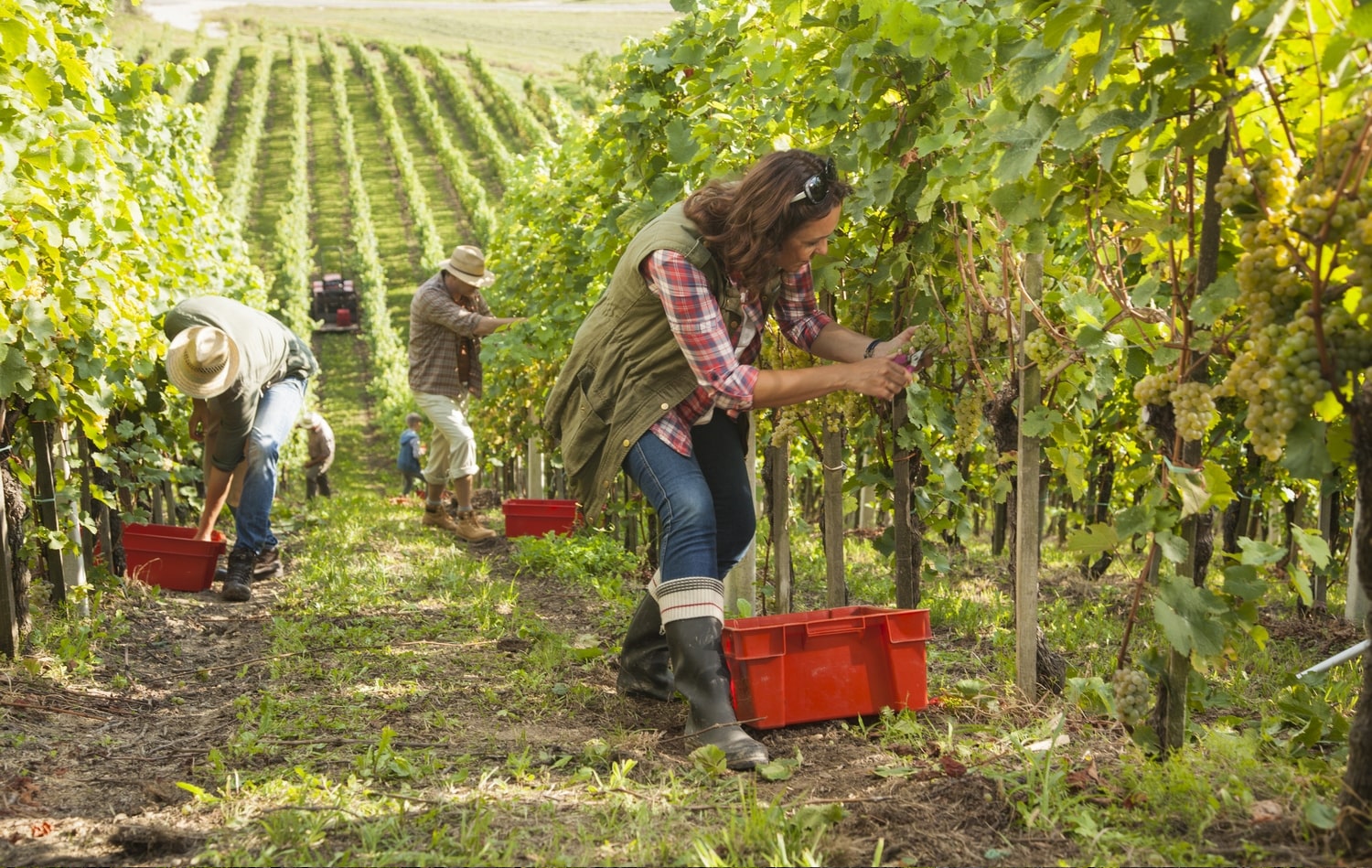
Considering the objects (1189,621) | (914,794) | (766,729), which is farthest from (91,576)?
(1189,621)

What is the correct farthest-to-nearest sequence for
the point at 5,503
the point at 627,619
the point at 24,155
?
the point at 627,619, the point at 5,503, the point at 24,155

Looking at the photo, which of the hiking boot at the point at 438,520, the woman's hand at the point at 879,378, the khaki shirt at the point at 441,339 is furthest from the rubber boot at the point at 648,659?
the hiking boot at the point at 438,520

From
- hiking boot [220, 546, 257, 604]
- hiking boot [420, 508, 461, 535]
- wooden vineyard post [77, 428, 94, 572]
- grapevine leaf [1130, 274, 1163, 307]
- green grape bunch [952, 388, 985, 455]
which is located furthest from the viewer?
hiking boot [420, 508, 461, 535]

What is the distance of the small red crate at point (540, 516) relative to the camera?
7.05 meters

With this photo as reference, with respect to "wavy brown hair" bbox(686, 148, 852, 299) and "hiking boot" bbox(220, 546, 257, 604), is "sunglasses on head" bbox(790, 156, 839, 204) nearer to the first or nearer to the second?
"wavy brown hair" bbox(686, 148, 852, 299)

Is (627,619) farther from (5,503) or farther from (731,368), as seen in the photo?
(5,503)

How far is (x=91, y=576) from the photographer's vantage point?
480 centimetres

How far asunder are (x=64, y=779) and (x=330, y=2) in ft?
249

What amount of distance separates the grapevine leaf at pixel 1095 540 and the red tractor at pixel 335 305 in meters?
28.1

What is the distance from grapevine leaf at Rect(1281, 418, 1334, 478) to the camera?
6.04ft

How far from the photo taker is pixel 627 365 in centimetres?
309

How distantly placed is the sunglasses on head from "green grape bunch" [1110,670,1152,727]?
1.33 m

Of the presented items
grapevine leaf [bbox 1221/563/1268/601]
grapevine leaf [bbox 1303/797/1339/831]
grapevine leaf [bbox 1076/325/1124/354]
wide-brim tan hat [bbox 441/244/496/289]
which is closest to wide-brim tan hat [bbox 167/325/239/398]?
wide-brim tan hat [bbox 441/244/496/289]

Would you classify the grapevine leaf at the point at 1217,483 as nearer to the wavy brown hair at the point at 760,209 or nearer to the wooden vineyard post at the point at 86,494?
the wavy brown hair at the point at 760,209
